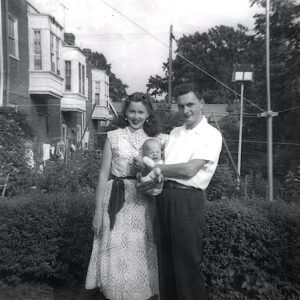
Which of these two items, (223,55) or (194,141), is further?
(223,55)

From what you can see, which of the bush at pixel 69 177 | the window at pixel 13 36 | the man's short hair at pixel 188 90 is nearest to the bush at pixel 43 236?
the man's short hair at pixel 188 90

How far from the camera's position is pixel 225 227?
13.3 ft

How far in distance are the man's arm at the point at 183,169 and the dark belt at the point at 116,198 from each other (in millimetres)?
547

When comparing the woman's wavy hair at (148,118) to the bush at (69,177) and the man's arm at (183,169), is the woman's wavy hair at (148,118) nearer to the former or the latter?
the man's arm at (183,169)

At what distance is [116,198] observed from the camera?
3.57 m

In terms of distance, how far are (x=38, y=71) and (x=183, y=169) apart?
18480 mm

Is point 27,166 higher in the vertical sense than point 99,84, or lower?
lower

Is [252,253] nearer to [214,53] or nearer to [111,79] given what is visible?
[214,53]

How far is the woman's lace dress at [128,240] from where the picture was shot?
11.7 ft

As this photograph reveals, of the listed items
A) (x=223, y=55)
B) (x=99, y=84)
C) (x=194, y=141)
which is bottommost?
(x=194, y=141)

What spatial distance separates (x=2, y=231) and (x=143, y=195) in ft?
5.72

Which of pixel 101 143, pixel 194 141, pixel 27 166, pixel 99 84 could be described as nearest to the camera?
pixel 194 141

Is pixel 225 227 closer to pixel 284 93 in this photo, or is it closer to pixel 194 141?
pixel 194 141

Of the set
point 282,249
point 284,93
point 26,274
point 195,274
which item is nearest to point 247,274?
point 282,249
